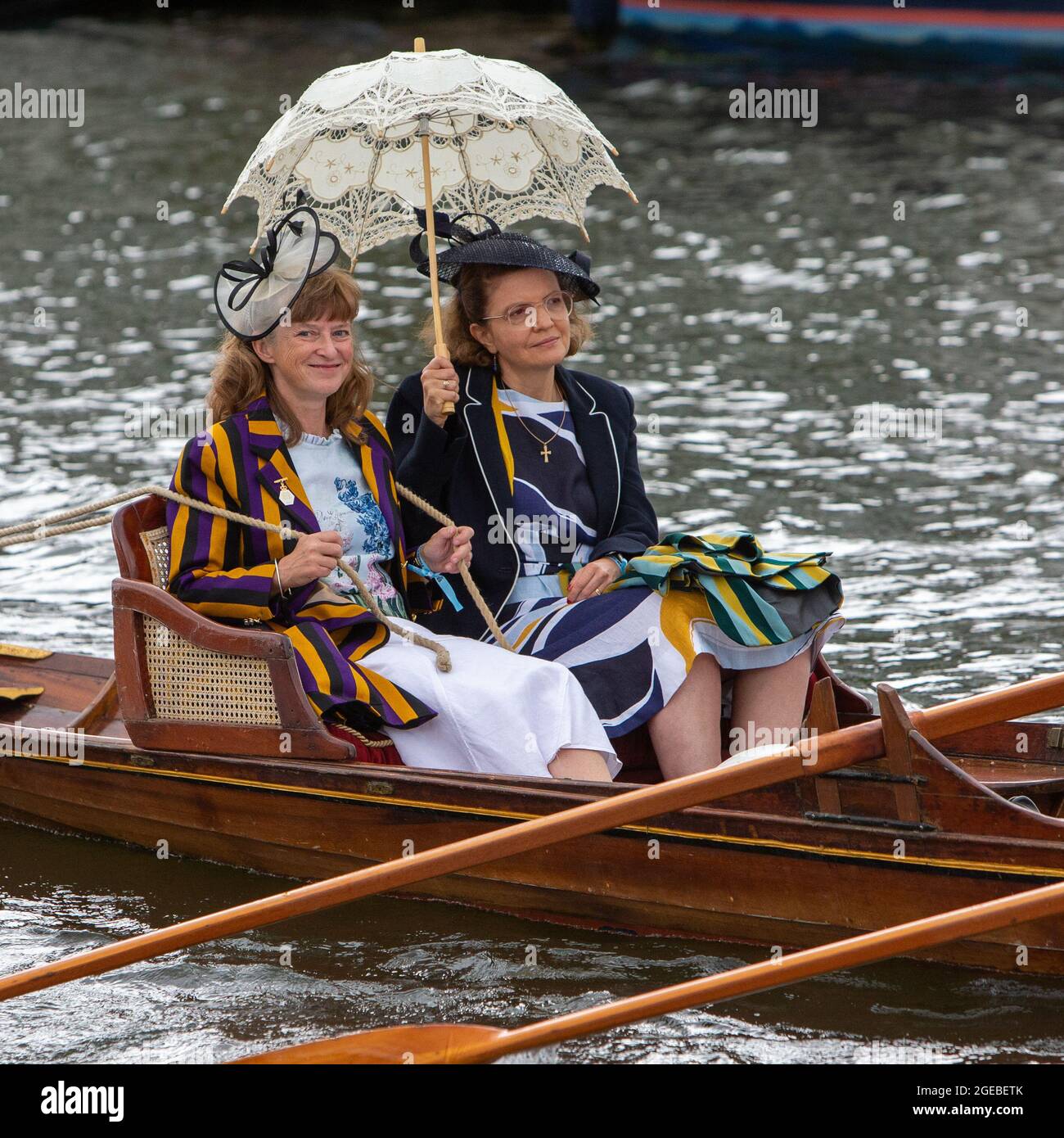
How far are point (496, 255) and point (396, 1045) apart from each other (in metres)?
2.01

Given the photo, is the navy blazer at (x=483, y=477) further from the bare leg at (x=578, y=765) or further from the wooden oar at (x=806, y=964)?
the wooden oar at (x=806, y=964)

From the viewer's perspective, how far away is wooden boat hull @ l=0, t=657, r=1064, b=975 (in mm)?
3697

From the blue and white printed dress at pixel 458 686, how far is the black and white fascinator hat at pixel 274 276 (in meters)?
0.35

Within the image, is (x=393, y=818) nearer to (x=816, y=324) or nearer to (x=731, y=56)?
(x=816, y=324)

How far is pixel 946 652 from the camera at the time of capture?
6.28m

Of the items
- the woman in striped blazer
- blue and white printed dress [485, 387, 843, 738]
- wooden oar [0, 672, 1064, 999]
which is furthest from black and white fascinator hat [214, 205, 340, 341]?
wooden oar [0, 672, 1064, 999]

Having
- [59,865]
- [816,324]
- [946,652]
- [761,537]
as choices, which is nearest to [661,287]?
[816,324]

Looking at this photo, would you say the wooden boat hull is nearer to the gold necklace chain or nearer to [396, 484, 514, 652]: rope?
[396, 484, 514, 652]: rope

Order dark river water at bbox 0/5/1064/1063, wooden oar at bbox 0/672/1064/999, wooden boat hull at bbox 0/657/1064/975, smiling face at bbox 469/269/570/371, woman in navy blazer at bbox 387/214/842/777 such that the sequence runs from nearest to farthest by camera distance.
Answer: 1. wooden oar at bbox 0/672/1064/999
2. wooden boat hull at bbox 0/657/1064/975
3. dark river water at bbox 0/5/1064/1063
4. woman in navy blazer at bbox 387/214/842/777
5. smiling face at bbox 469/269/570/371

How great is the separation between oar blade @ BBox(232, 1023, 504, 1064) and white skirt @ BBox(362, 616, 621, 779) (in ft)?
2.66

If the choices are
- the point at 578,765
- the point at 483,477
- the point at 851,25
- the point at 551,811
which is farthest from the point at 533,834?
the point at 851,25
